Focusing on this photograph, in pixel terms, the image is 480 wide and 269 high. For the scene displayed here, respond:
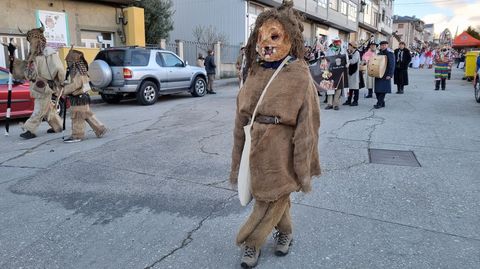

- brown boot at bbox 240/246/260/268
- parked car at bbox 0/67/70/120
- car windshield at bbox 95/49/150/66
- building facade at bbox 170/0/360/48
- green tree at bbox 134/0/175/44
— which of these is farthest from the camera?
→ building facade at bbox 170/0/360/48

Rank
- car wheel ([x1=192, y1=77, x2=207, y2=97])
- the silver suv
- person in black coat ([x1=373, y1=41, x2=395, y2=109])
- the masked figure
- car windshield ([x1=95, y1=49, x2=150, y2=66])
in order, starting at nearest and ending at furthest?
the masked figure → person in black coat ([x1=373, y1=41, x2=395, y2=109]) → the silver suv → car windshield ([x1=95, y1=49, x2=150, y2=66]) → car wheel ([x1=192, y1=77, x2=207, y2=97])

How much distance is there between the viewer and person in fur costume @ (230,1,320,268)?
8.26 ft

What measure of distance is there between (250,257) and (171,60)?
36.1 feet

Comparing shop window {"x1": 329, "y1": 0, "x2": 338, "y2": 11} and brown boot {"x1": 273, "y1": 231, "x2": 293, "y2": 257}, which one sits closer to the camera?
brown boot {"x1": 273, "y1": 231, "x2": 293, "y2": 257}

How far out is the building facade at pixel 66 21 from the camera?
13805 millimetres

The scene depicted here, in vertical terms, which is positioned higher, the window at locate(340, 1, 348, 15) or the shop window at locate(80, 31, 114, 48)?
the window at locate(340, 1, 348, 15)

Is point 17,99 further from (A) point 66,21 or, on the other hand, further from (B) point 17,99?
(A) point 66,21

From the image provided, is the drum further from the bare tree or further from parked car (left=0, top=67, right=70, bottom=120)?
the bare tree

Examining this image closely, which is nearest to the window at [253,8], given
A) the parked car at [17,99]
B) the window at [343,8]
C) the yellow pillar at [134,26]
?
the yellow pillar at [134,26]

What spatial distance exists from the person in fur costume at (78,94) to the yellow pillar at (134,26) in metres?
11.3

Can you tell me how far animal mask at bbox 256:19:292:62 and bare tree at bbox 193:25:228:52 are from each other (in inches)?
857

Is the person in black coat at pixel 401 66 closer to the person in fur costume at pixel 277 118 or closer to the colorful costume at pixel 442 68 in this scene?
the colorful costume at pixel 442 68

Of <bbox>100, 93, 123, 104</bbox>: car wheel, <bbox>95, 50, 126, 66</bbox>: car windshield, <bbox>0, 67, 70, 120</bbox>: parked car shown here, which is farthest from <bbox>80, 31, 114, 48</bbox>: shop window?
<bbox>0, 67, 70, 120</bbox>: parked car

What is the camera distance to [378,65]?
9797 millimetres
